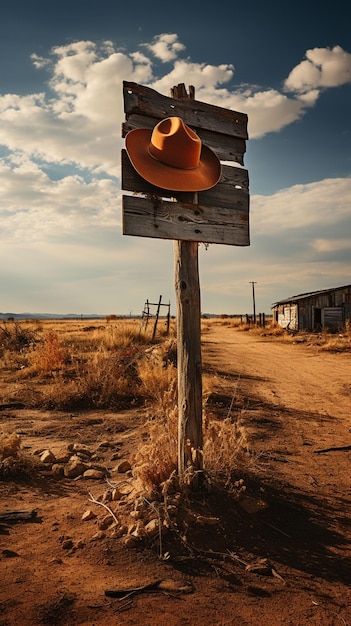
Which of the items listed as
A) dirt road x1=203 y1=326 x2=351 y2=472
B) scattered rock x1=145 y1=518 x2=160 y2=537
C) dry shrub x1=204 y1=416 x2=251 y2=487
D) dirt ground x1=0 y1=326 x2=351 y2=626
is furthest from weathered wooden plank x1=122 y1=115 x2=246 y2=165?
scattered rock x1=145 y1=518 x2=160 y2=537

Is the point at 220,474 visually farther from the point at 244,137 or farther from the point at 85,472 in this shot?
the point at 244,137

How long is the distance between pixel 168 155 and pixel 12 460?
384 centimetres

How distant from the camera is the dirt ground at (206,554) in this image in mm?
2762

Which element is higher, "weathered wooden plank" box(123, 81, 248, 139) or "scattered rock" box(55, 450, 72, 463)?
"weathered wooden plank" box(123, 81, 248, 139)

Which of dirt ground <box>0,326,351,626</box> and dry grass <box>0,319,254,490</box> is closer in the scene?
dirt ground <box>0,326,351,626</box>

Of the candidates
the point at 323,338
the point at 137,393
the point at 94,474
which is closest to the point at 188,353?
the point at 94,474

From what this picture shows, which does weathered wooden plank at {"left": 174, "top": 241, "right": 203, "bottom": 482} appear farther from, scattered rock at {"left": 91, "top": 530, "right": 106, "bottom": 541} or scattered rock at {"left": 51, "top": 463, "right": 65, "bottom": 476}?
scattered rock at {"left": 51, "top": 463, "right": 65, "bottom": 476}

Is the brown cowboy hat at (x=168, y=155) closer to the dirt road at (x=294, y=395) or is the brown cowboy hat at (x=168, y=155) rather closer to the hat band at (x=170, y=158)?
the hat band at (x=170, y=158)

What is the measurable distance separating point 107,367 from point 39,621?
7063 mm

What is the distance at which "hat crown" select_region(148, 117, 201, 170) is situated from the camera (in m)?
3.96

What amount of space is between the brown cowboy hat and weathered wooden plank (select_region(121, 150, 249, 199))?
9 centimetres

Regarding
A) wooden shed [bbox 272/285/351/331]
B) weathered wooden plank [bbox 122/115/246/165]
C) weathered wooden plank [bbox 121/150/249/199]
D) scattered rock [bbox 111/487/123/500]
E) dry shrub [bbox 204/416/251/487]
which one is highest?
weathered wooden plank [bbox 122/115/246/165]

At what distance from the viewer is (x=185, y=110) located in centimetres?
440

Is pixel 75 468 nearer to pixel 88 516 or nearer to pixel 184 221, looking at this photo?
pixel 88 516
